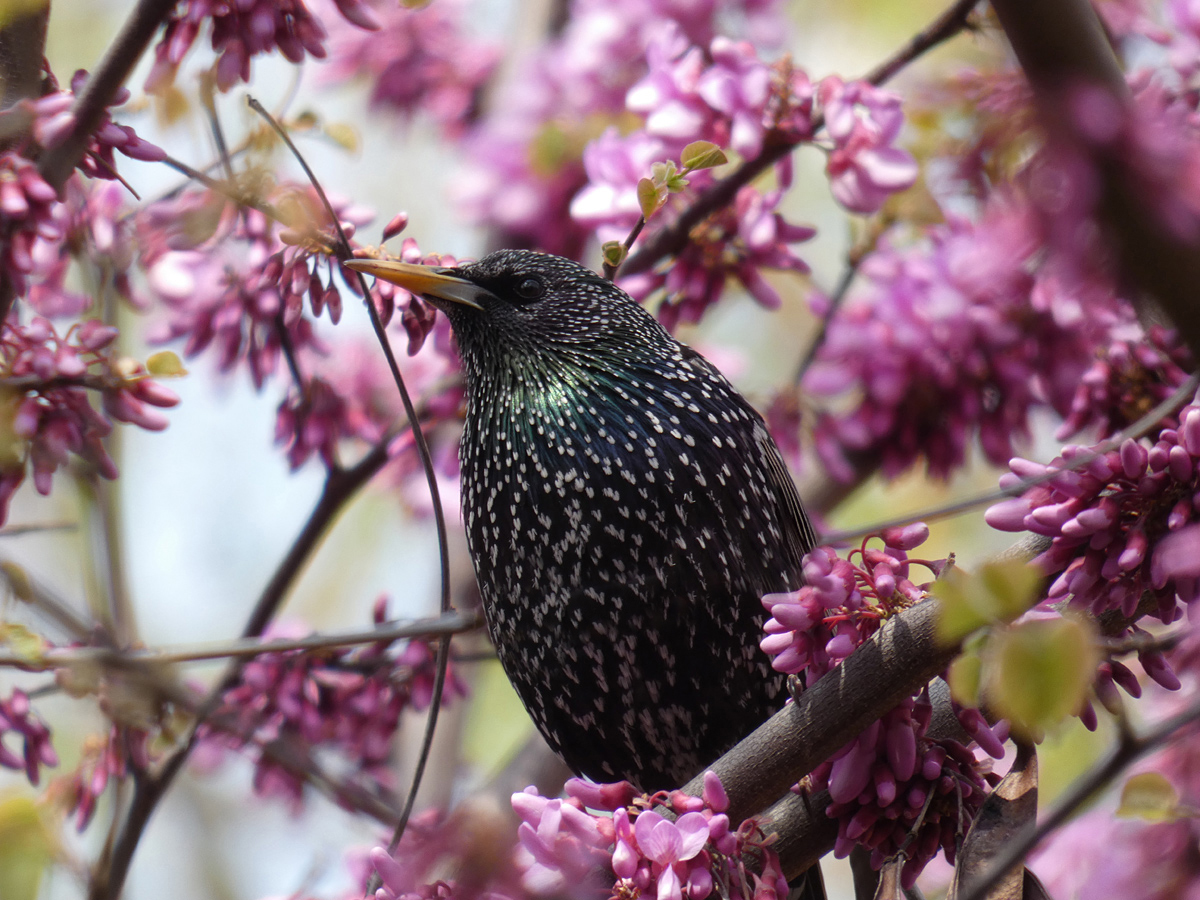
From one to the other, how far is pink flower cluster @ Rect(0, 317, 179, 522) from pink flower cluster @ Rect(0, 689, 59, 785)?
1.49 ft

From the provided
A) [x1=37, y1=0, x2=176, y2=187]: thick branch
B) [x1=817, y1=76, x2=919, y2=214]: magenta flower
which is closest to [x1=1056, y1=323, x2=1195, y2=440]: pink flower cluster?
[x1=817, y1=76, x2=919, y2=214]: magenta flower

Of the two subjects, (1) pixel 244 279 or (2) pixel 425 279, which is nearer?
(2) pixel 425 279

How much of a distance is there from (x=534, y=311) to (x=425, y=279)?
32cm

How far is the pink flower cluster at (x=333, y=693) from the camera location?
2486mm

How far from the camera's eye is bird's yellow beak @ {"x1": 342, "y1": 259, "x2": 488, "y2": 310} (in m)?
2.00

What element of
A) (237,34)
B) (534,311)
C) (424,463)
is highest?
(237,34)

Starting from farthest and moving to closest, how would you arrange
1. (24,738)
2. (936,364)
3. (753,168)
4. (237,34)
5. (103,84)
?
(936,364)
(753,168)
(24,738)
(237,34)
(103,84)

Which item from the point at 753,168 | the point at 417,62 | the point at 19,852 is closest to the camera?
the point at 19,852

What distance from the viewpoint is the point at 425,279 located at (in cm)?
222

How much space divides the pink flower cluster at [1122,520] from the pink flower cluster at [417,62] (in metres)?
3.38

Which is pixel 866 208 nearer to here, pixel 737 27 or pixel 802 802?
pixel 802 802

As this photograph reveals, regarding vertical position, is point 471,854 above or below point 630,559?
below

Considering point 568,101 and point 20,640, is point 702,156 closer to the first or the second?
point 20,640

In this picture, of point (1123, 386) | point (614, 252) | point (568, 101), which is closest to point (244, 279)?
point (614, 252)
